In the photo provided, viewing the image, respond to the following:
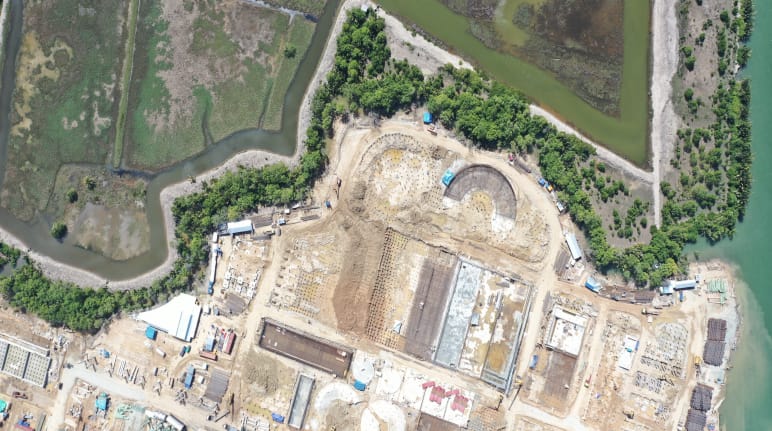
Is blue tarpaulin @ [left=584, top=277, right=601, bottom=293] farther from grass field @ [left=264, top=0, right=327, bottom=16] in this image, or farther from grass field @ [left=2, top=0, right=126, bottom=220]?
grass field @ [left=2, top=0, right=126, bottom=220]

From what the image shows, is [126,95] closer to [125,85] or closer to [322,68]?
[125,85]

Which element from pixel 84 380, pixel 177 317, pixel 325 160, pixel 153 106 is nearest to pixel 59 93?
pixel 153 106

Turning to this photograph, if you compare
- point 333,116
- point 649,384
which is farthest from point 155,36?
point 649,384

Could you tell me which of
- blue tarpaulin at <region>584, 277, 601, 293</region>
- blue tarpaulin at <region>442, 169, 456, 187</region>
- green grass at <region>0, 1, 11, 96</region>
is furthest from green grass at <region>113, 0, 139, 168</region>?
blue tarpaulin at <region>584, 277, 601, 293</region>

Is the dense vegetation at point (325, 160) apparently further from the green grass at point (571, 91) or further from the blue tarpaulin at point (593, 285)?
the green grass at point (571, 91)

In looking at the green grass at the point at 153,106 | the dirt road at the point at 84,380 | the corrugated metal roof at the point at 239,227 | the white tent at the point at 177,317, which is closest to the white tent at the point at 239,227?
the corrugated metal roof at the point at 239,227
